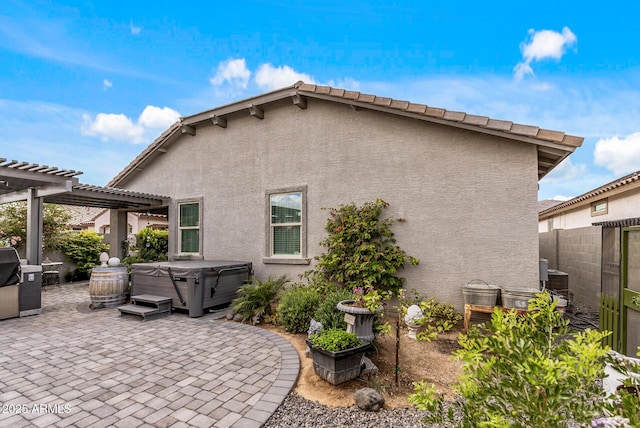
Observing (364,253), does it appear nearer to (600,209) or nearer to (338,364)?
(338,364)

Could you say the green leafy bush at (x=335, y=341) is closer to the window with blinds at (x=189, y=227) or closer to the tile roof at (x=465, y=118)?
the tile roof at (x=465, y=118)

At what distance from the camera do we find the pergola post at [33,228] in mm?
6660

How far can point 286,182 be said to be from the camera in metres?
7.64

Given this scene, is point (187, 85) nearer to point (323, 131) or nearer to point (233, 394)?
point (323, 131)

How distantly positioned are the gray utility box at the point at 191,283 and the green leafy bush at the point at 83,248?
273 inches

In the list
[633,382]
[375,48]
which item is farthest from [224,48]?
[633,382]

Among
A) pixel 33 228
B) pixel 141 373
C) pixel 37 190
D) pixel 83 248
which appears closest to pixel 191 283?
pixel 141 373

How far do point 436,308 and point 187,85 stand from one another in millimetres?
10589

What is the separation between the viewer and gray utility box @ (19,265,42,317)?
20.9ft

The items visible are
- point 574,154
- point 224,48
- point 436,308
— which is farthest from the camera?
Result: point 224,48

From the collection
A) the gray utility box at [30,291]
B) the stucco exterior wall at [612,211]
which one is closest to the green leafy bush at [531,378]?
the stucco exterior wall at [612,211]

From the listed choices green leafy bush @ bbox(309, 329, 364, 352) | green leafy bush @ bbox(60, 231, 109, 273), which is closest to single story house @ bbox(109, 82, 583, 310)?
green leafy bush @ bbox(309, 329, 364, 352)

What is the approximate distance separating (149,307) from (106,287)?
1.39 metres

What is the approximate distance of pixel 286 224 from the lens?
7648 mm
